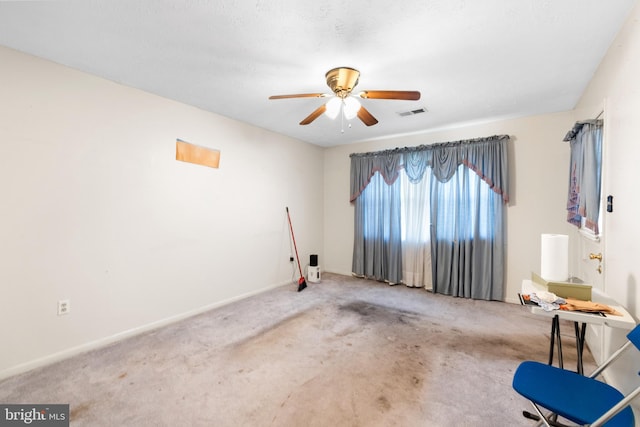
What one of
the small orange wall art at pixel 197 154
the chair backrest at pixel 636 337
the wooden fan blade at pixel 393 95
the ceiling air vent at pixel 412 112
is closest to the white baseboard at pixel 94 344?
the small orange wall art at pixel 197 154

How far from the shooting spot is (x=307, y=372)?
80.5 inches

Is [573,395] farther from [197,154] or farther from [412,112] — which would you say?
[197,154]

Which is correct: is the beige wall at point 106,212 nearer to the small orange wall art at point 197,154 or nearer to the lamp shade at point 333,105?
the small orange wall art at point 197,154

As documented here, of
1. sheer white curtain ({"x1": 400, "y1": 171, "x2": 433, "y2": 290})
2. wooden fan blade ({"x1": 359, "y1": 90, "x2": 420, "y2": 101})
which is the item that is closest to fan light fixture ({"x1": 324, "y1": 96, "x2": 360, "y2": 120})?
wooden fan blade ({"x1": 359, "y1": 90, "x2": 420, "y2": 101})

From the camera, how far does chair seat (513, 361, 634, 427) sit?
1079 mm

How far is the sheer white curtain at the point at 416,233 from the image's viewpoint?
4.07 m

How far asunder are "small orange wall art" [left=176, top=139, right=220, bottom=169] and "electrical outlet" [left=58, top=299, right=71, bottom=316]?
1.60 metres

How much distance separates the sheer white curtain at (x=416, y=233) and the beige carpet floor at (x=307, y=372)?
947 mm

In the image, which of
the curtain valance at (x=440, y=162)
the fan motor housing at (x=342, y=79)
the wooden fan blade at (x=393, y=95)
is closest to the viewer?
the wooden fan blade at (x=393, y=95)

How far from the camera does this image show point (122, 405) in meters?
1.70

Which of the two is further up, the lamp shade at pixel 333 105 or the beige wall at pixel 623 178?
the lamp shade at pixel 333 105

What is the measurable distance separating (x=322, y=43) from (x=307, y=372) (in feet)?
7.70

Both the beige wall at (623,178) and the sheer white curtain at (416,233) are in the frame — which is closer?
the beige wall at (623,178)

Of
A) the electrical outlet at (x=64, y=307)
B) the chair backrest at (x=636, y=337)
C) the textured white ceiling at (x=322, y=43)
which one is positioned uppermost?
the textured white ceiling at (x=322, y=43)
